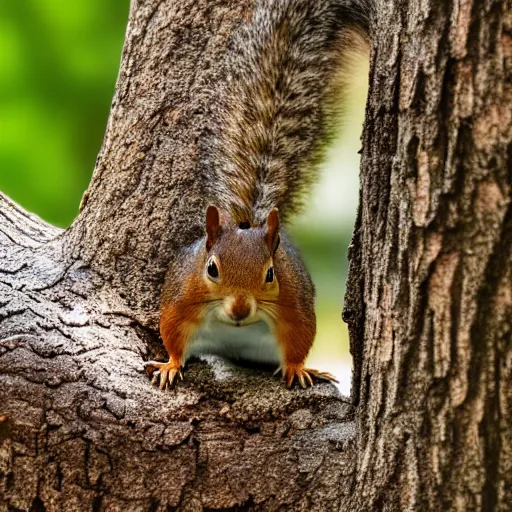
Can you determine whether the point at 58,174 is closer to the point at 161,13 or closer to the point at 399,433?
the point at 161,13

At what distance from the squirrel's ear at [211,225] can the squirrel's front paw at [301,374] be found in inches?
14.5

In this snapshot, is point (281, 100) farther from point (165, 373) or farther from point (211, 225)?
point (165, 373)

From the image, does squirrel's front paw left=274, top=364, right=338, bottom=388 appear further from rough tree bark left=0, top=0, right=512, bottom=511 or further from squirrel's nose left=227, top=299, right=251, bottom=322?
squirrel's nose left=227, top=299, right=251, bottom=322

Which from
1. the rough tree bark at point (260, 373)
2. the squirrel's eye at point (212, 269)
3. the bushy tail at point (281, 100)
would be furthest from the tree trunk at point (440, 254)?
the bushy tail at point (281, 100)

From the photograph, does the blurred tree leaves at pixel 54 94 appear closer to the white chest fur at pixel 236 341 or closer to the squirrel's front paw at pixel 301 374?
the white chest fur at pixel 236 341

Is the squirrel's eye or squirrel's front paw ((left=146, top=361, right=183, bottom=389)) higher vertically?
the squirrel's eye

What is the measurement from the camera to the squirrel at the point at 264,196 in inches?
69.6

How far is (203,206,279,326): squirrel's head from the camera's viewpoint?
173 cm

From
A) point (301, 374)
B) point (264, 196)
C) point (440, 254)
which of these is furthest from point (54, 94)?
point (440, 254)

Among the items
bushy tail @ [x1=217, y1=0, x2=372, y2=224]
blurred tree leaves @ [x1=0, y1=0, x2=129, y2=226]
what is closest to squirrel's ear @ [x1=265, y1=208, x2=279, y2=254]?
bushy tail @ [x1=217, y1=0, x2=372, y2=224]

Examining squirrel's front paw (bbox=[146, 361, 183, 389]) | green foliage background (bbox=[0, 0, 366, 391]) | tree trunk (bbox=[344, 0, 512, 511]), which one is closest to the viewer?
tree trunk (bbox=[344, 0, 512, 511])

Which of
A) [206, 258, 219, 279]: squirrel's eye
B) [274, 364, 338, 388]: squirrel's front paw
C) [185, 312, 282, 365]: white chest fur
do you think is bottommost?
[274, 364, 338, 388]: squirrel's front paw

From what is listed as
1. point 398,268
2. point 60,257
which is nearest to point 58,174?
point 60,257

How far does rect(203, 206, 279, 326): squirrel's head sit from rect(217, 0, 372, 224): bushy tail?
21 centimetres
